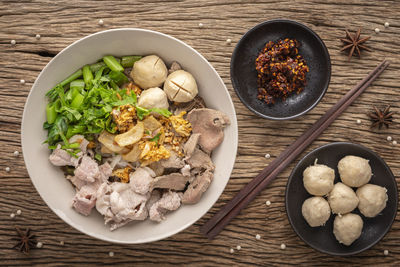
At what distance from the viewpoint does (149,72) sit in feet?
8.40

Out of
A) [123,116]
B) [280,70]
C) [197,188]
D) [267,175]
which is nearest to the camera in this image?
[123,116]

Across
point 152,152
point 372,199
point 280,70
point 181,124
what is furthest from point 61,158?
point 372,199

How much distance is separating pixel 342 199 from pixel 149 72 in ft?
Result: 5.55

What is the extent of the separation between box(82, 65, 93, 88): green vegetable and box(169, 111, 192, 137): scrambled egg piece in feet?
2.00

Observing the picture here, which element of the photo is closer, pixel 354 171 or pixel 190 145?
pixel 190 145

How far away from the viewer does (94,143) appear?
2617 millimetres

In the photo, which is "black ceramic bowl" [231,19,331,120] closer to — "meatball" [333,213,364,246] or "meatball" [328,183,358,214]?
"meatball" [328,183,358,214]

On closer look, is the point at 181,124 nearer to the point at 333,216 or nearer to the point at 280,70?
the point at 280,70

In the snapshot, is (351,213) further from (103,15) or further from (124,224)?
(103,15)

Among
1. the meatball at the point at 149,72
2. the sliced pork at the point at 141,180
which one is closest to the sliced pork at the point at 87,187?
the sliced pork at the point at 141,180

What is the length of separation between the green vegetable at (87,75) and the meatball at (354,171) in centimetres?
195

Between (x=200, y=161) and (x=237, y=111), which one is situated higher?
(x=237, y=111)

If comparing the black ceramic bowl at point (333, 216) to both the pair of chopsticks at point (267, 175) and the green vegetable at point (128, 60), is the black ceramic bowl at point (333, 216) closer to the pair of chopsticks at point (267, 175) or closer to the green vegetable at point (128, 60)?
the pair of chopsticks at point (267, 175)

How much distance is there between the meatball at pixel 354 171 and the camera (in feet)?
9.11
